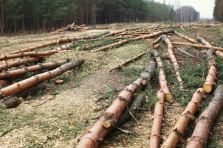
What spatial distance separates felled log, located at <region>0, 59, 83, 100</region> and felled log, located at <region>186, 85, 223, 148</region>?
5570 millimetres

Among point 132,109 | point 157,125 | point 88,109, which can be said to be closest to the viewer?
point 157,125

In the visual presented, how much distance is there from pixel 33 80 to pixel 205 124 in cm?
600

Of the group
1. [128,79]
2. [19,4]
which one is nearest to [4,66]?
[128,79]

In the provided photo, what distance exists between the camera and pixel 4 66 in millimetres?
8281

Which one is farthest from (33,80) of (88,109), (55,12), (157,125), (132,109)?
(55,12)

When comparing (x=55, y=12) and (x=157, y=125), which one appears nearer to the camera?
(x=157, y=125)

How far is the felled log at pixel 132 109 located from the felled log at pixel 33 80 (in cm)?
386

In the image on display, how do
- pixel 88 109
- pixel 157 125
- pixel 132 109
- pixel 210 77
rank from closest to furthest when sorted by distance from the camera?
pixel 157 125 → pixel 132 109 → pixel 88 109 → pixel 210 77

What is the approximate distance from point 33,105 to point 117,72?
13.5 feet

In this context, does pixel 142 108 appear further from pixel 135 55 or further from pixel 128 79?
pixel 135 55

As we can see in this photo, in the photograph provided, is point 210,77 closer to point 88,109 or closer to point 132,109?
point 132,109

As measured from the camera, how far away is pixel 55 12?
30156mm

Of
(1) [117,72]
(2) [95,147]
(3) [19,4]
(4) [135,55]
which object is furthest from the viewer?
(3) [19,4]

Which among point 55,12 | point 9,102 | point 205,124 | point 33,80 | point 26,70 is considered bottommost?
point 205,124
